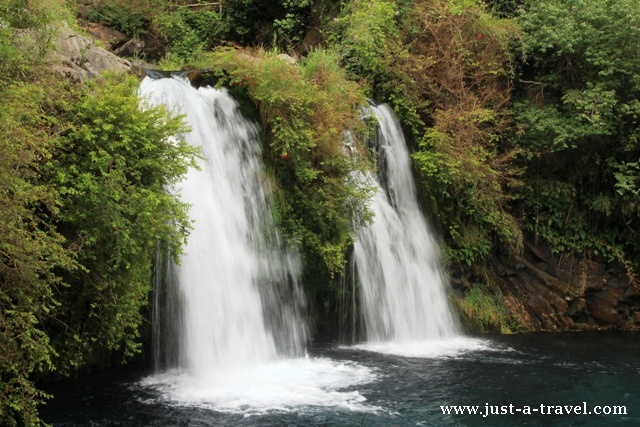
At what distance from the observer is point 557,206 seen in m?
14.5

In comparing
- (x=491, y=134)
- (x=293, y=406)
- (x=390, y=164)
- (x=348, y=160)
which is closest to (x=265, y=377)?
(x=293, y=406)

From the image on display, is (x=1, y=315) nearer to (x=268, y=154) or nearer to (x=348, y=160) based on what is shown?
(x=268, y=154)

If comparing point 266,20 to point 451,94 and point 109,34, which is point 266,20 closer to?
point 109,34

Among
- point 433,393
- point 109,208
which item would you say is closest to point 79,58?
point 109,208

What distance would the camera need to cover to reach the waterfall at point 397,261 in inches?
452

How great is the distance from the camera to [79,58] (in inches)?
356

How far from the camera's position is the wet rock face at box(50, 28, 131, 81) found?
832 cm

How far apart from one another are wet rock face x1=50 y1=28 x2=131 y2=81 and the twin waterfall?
2.09 ft

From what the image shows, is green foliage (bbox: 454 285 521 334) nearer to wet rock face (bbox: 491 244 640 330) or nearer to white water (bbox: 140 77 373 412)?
wet rock face (bbox: 491 244 640 330)

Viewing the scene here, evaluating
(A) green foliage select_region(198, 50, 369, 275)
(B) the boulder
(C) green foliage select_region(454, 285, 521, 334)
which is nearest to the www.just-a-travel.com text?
(A) green foliage select_region(198, 50, 369, 275)

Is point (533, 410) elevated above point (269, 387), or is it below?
below

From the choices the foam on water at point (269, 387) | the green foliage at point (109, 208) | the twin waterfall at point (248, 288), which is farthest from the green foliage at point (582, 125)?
the green foliage at point (109, 208)

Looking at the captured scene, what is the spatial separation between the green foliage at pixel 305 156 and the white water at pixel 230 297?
33 cm

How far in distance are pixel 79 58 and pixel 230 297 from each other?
3824mm
